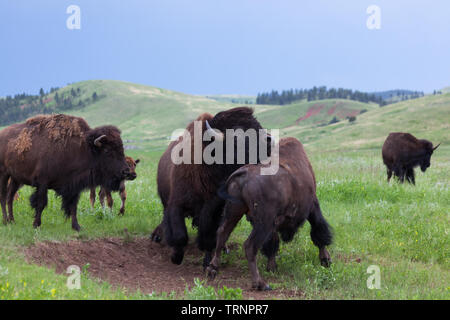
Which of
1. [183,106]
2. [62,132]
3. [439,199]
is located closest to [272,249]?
[62,132]

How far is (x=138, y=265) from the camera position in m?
7.45

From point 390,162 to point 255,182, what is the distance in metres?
13.8

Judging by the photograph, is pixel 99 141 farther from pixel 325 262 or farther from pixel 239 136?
pixel 325 262

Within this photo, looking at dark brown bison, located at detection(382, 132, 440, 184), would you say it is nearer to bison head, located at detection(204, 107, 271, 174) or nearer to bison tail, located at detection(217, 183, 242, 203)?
bison head, located at detection(204, 107, 271, 174)

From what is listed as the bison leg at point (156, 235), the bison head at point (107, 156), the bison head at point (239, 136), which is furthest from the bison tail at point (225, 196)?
the bison head at point (107, 156)

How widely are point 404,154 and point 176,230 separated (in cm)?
1338

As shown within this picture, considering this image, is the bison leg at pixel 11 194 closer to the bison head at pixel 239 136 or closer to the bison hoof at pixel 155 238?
the bison hoof at pixel 155 238

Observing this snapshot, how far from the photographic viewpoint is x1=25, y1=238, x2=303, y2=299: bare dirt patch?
244 inches

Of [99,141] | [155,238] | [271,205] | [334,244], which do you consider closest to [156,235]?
[155,238]

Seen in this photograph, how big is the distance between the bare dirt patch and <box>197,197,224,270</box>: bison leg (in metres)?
0.50

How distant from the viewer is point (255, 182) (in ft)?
19.0

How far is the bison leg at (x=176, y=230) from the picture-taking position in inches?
275

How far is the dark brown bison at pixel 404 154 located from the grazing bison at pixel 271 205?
464 inches
